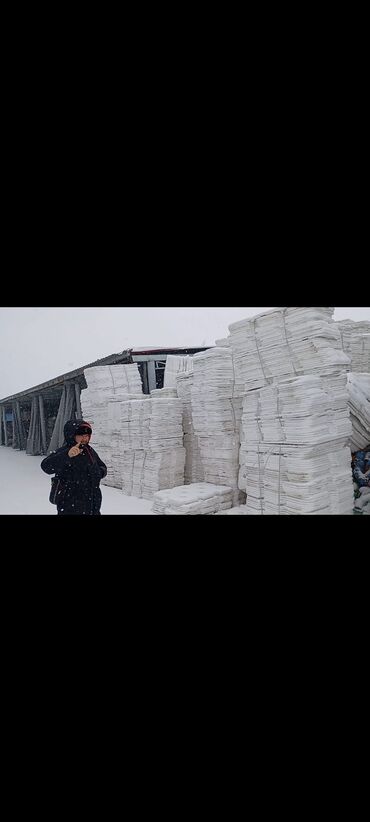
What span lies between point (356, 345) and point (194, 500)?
3505mm

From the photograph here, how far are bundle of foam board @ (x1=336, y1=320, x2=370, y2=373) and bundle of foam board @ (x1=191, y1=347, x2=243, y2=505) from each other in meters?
2.24

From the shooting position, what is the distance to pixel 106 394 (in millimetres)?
6492

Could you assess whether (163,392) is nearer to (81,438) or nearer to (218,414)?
(218,414)

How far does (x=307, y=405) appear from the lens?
13.6 ft

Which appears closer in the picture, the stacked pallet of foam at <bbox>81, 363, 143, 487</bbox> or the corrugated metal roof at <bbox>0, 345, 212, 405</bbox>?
the stacked pallet of foam at <bbox>81, 363, 143, 487</bbox>

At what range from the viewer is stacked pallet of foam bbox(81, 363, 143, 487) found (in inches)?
255

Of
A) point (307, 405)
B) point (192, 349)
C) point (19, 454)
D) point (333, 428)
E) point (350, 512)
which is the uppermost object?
point (192, 349)

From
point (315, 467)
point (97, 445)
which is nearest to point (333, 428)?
point (315, 467)

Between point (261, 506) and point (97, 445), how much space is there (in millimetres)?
3089

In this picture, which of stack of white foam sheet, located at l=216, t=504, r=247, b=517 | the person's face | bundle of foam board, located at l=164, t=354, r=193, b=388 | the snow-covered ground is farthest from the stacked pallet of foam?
the person's face

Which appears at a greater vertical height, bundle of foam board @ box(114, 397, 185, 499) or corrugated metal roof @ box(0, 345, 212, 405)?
corrugated metal roof @ box(0, 345, 212, 405)

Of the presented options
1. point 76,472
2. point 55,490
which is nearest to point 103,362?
point 76,472

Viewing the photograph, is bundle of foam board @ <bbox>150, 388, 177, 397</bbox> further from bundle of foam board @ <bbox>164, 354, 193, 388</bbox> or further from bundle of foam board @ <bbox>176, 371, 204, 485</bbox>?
bundle of foam board @ <bbox>164, 354, 193, 388</bbox>
